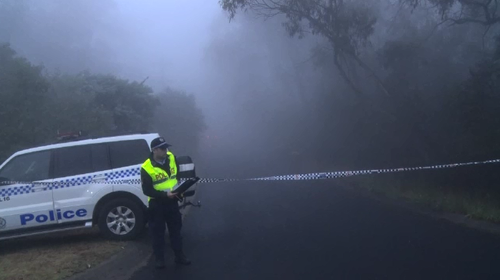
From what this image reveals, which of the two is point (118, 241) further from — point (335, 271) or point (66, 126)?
point (66, 126)

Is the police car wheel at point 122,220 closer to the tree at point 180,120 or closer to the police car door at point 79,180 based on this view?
the police car door at point 79,180

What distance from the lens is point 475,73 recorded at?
18.6 m

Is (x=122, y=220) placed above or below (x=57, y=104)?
below

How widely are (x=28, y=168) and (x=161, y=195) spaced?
3642 mm

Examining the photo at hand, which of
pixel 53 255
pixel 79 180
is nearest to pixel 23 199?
pixel 79 180

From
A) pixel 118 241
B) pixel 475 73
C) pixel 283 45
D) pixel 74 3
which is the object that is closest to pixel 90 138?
pixel 118 241

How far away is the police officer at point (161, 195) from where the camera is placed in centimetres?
830

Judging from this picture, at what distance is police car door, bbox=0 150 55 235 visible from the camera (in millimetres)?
10250

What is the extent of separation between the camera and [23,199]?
408 inches

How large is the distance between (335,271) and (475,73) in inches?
507

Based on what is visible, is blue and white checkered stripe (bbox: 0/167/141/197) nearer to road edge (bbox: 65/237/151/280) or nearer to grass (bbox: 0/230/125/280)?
grass (bbox: 0/230/125/280)

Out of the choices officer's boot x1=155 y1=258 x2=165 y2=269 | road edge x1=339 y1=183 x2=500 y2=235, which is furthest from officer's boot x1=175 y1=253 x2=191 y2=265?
road edge x1=339 y1=183 x2=500 y2=235

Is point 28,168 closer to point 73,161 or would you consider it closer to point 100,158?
point 73,161

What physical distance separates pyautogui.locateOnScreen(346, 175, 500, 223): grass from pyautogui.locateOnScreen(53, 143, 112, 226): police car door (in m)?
7.42
